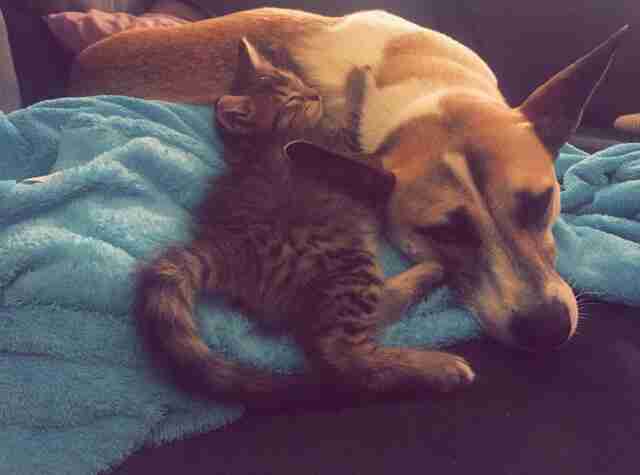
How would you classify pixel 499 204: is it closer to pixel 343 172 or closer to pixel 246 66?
pixel 343 172

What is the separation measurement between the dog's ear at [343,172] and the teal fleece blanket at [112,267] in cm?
16

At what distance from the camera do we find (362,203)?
4.40 feet

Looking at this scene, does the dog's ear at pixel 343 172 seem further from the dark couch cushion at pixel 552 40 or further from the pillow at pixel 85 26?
the dark couch cushion at pixel 552 40

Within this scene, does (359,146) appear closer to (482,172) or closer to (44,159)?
(482,172)

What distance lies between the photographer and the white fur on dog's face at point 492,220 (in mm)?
1175

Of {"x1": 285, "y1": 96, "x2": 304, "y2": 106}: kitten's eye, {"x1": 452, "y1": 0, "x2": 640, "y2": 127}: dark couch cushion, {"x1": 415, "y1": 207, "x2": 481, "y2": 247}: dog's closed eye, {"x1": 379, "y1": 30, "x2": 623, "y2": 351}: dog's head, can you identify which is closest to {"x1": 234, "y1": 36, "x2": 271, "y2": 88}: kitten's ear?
{"x1": 285, "y1": 96, "x2": 304, "y2": 106}: kitten's eye

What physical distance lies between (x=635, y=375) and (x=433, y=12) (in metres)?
2.01

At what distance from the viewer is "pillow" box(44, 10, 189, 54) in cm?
196

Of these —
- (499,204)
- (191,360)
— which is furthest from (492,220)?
(191,360)

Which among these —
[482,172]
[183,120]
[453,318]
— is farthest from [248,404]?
[183,120]

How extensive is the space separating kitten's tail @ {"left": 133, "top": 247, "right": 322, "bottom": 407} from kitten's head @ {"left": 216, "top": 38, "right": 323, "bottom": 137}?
0.61 meters

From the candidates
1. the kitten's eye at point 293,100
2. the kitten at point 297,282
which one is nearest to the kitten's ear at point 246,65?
the kitten's eye at point 293,100

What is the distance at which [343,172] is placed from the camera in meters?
1.24

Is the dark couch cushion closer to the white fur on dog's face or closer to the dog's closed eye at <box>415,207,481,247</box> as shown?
A: the white fur on dog's face
